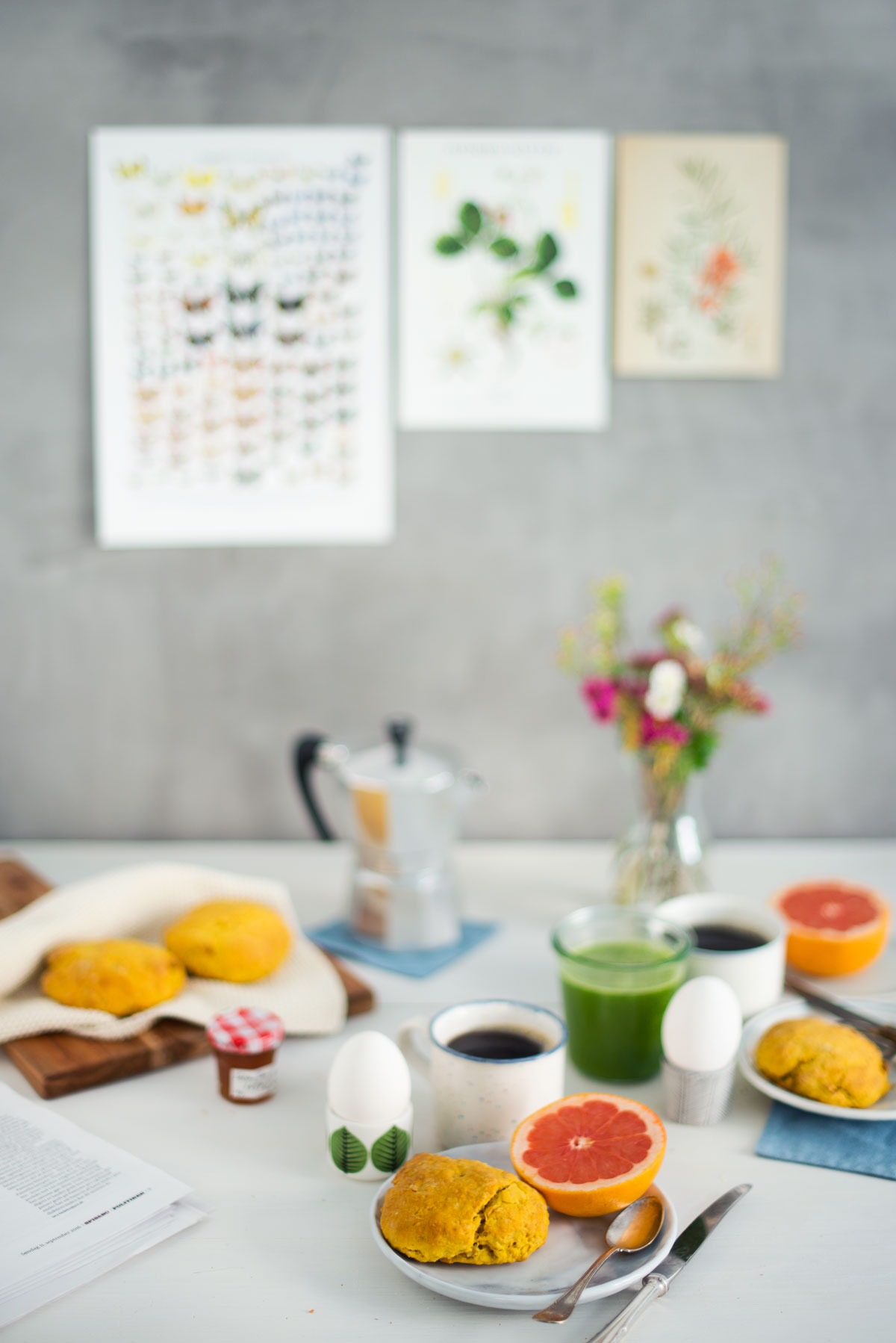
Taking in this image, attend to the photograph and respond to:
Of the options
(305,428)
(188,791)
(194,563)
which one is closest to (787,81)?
(305,428)

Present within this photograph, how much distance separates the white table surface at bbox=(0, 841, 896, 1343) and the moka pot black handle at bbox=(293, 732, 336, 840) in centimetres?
24

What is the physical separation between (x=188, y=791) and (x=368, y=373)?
640mm

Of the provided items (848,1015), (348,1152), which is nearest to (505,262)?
(848,1015)

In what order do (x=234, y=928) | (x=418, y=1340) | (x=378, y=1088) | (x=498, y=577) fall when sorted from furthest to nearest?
(x=498, y=577)
(x=234, y=928)
(x=378, y=1088)
(x=418, y=1340)

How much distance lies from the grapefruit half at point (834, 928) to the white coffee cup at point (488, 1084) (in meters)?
0.36

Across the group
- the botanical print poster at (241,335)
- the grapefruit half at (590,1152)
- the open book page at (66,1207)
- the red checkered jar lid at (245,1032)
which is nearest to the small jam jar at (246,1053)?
the red checkered jar lid at (245,1032)

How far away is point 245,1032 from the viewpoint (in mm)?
849

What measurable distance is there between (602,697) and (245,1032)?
52 cm

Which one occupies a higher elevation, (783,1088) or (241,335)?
(241,335)

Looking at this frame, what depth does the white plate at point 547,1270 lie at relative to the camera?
62 centimetres

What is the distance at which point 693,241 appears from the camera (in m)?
1.44

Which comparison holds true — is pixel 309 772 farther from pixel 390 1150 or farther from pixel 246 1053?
pixel 390 1150

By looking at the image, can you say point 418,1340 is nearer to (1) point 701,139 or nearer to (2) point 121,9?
(1) point 701,139

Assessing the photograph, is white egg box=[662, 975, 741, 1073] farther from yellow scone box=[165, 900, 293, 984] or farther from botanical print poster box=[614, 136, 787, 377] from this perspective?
botanical print poster box=[614, 136, 787, 377]
